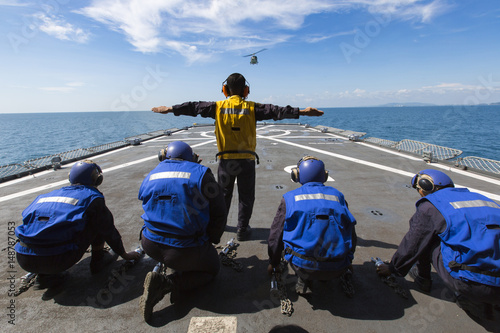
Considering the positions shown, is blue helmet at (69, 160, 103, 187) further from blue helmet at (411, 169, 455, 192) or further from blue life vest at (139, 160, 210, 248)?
blue helmet at (411, 169, 455, 192)

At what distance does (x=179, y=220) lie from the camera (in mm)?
2711

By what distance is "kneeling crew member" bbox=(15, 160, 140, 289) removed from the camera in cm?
275

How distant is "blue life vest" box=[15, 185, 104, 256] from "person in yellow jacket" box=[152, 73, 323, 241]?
200cm

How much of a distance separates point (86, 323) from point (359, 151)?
12820mm

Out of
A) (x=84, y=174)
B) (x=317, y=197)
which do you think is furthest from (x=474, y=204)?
(x=84, y=174)

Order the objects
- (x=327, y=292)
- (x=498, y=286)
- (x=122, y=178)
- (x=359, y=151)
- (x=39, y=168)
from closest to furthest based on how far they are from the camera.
→ (x=498, y=286)
(x=327, y=292)
(x=122, y=178)
(x=39, y=168)
(x=359, y=151)

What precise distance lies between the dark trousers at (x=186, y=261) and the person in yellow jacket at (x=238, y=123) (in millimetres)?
1348

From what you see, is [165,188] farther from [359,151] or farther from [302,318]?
[359,151]

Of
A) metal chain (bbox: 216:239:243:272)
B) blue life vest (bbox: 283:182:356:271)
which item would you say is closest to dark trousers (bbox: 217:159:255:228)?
metal chain (bbox: 216:239:243:272)

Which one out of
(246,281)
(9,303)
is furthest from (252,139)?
(9,303)

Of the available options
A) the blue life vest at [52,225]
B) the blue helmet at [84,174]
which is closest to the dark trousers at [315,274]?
the blue life vest at [52,225]

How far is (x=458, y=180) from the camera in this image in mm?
7484

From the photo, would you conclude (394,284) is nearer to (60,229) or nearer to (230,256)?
(230,256)

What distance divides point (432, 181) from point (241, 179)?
2778 millimetres
